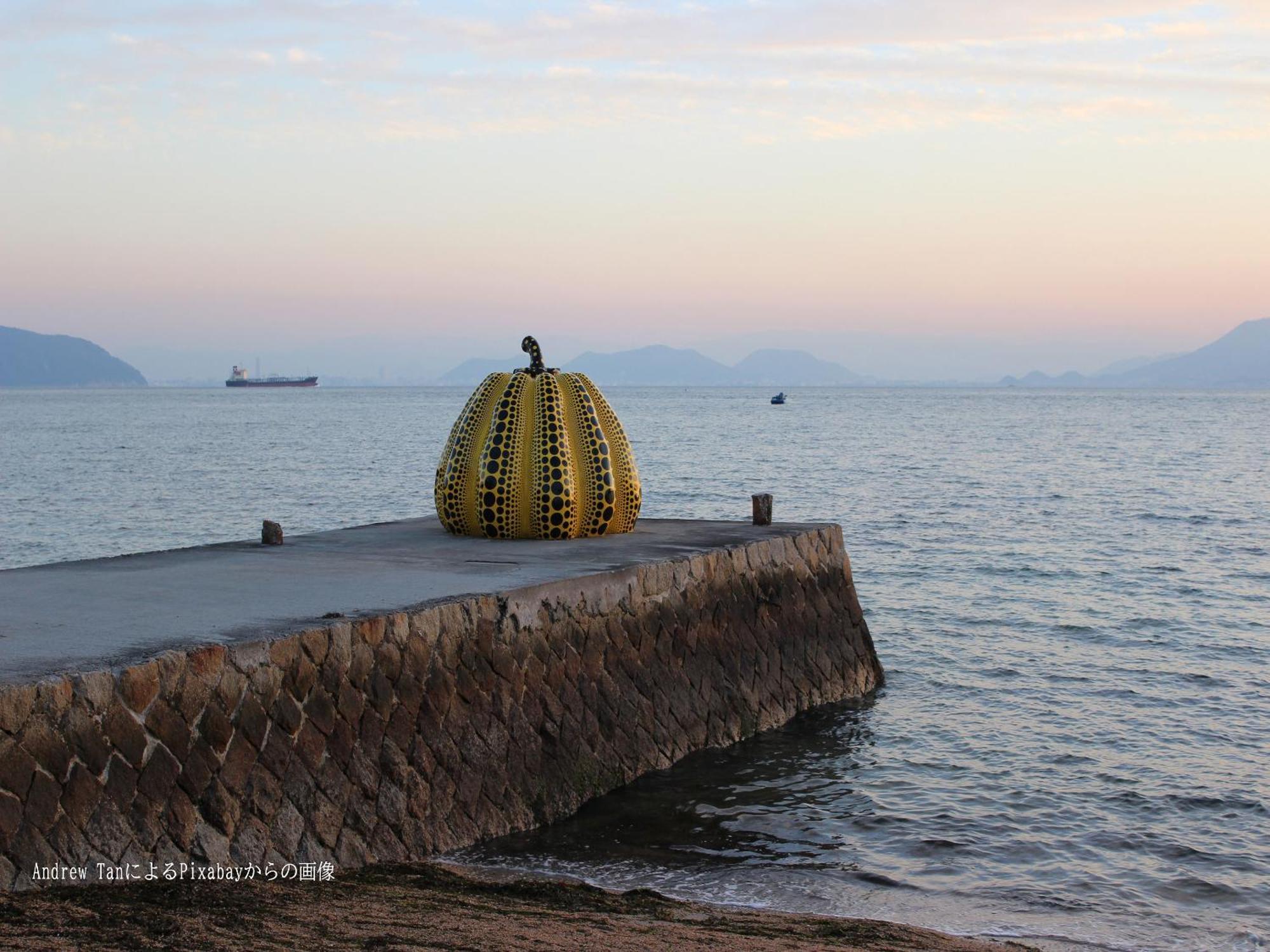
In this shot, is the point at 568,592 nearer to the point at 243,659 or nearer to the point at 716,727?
the point at 716,727

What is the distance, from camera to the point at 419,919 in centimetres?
840

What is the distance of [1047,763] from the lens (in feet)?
47.8

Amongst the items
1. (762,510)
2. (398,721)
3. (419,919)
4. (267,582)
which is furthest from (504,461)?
(419,919)

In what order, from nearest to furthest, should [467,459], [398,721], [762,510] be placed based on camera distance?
[398,721], [467,459], [762,510]

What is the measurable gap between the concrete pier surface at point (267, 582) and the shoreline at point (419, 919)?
1.58 meters

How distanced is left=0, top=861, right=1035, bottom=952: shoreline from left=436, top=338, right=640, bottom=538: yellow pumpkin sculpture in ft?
22.3

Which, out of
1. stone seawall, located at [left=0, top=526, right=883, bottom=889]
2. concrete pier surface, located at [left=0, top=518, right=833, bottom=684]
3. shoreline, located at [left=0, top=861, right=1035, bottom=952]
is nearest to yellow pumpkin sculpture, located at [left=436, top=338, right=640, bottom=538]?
concrete pier surface, located at [left=0, top=518, right=833, bottom=684]

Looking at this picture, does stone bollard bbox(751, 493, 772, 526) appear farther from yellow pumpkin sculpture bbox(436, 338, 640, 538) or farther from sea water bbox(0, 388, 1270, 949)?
sea water bbox(0, 388, 1270, 949)

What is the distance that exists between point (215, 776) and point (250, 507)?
37.0 metres

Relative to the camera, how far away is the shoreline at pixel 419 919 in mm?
7523

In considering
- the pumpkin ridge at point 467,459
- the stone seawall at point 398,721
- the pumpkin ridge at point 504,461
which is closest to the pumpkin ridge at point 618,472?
the pumpkin ridge at point 504,461

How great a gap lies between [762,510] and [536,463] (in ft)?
10.9

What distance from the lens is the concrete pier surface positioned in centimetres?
1002

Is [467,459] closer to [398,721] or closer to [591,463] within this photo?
[591,463]
